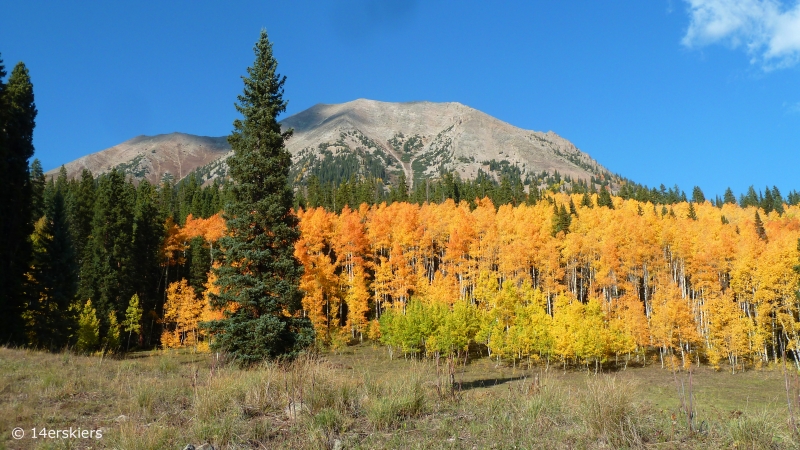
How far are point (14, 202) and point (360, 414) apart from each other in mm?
28663

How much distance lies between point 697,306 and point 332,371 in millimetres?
62795

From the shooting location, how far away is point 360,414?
300 inches

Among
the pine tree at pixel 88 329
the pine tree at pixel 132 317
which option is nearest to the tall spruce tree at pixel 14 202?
the pine tree at pixel 88 329

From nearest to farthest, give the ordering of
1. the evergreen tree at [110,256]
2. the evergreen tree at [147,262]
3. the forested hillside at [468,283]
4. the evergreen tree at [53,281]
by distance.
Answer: the evergreen tree at [53,281] → the forested hillside at [468,283] → the evergreen tree at [110,256] → the evergreen tree at [147,262]

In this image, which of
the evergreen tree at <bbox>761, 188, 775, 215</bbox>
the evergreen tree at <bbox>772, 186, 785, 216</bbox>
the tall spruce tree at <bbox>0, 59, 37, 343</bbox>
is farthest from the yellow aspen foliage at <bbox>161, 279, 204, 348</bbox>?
the evergreen tree at <bbox>772, 186, 785, 216</bbox>

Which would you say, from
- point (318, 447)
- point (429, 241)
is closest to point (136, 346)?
point (429, 241)

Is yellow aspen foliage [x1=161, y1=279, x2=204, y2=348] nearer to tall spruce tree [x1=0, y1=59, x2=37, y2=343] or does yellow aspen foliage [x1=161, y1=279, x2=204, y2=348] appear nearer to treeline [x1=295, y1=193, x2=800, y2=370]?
treeline [x1=295, y1=193, x2=800, y2=370]

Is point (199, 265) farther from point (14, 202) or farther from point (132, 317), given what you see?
point (14, 202)

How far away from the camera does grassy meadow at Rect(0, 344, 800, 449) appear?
20.1ft

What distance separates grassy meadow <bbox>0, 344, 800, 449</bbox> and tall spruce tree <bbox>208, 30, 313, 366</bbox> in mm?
8599

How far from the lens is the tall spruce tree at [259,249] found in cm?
1869

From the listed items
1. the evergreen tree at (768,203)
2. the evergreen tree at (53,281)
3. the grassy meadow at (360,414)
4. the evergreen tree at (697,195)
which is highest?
the evergreen tree at (697,195)

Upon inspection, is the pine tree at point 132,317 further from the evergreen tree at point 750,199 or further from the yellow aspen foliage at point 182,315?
the evergreen tree at point 750,199

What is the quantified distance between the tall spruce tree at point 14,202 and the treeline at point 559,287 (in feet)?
68.1
